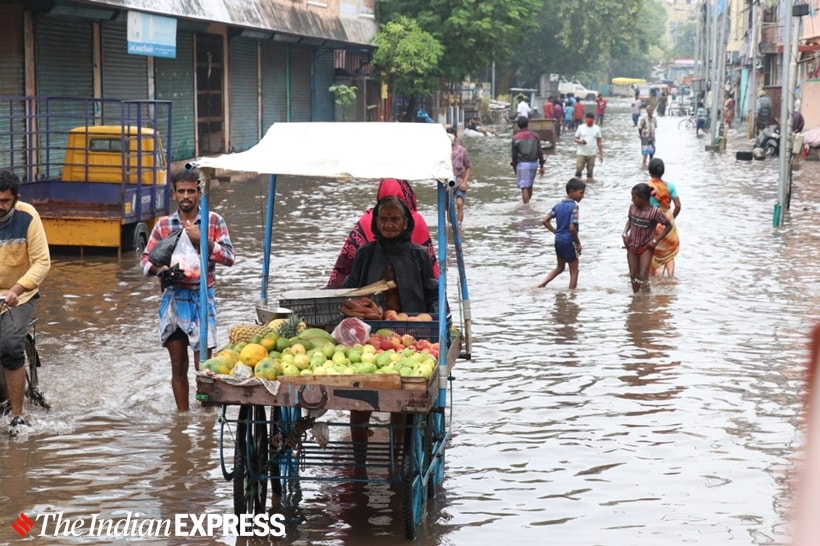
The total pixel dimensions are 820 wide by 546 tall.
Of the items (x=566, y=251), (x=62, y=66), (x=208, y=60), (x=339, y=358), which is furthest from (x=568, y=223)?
(x=208, y=60)

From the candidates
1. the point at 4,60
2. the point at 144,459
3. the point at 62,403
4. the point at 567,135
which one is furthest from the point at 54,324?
the point at 567,135

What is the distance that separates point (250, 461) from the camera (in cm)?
555

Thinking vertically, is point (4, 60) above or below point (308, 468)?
above

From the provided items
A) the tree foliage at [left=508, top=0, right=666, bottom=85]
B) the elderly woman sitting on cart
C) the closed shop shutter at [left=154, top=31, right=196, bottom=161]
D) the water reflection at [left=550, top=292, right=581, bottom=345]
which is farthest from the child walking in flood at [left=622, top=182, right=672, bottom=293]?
the tree foliage at [left=508, top=0, right=666, bottom=85]

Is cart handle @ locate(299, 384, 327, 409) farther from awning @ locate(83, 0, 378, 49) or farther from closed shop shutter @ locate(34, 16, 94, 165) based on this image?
awning @ locate(83, 0, 378, 49)

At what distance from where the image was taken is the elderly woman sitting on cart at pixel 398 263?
639 centimetres

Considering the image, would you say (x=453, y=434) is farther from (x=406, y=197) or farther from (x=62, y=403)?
(x=62, y=403)

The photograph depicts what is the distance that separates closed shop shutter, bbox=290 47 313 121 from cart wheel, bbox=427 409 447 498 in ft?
99.6

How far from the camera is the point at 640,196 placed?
39.5 ft

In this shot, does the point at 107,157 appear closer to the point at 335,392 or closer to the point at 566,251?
the point at 566,251

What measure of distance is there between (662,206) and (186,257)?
23.4 ft

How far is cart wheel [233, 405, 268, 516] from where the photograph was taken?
5.43 metres

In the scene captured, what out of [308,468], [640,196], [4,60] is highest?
[4,60]

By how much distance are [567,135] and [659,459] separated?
1756 inches
